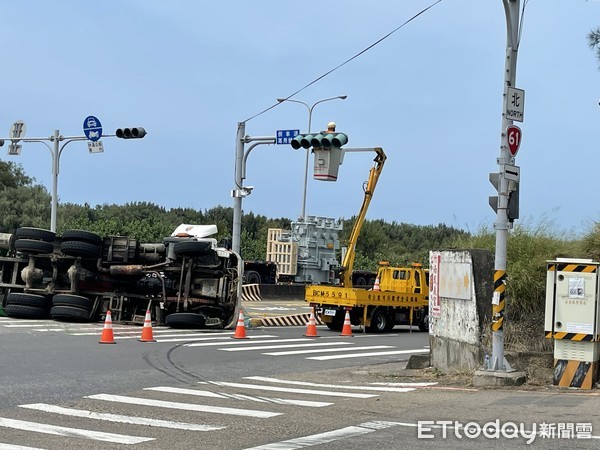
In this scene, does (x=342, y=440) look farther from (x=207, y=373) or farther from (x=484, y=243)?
(x=484, y=243)

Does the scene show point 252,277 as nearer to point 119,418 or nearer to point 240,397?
point 240,397

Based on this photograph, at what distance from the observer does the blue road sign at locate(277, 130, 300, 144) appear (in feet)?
92.8

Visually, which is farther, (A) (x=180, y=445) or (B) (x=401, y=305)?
(B) (x=401, y=305)

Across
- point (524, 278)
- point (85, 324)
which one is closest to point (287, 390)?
point (524, 278)

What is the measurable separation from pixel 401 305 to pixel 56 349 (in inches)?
531

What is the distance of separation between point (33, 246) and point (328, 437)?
62.2ft

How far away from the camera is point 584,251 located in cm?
1775

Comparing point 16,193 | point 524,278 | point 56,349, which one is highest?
point 16,193

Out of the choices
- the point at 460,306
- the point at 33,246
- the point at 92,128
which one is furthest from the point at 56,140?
the point at 460,306

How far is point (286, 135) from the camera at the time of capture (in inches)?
1125

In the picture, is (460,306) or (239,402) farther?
(460,306)

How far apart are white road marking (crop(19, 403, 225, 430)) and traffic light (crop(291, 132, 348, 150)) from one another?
50.5 feet

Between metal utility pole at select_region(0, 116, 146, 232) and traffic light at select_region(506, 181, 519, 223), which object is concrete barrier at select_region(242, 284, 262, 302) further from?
Result: traffic light at select_region(506, 181, 519, 223)

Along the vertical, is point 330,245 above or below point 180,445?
above
